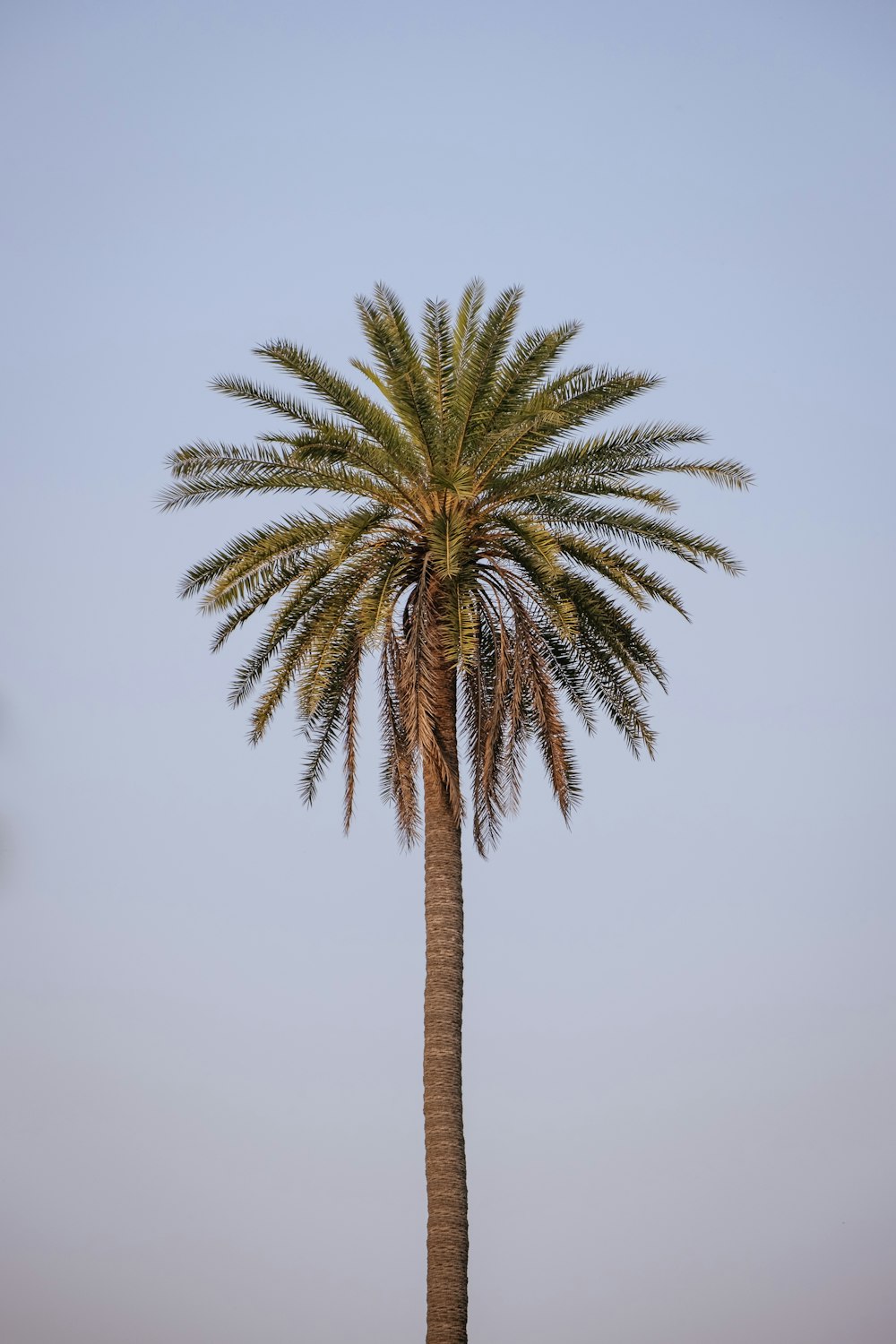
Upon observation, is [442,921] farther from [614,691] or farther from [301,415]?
[301,415]

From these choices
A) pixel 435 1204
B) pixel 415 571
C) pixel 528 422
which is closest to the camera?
pixel 435 1204

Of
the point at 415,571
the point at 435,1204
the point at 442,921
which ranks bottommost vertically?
the point at 435,1204

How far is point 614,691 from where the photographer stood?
2372 centimetres

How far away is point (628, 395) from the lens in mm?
22906

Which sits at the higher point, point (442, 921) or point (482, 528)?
point (482, 528)

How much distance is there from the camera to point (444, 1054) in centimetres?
2083

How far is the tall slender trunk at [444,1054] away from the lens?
19.6 meters

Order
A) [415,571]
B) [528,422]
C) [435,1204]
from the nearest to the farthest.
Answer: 1. [435,1204]
2. [528,422]
3. [415,571]

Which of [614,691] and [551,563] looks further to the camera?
[614,691]

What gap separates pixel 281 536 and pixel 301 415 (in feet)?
5.39

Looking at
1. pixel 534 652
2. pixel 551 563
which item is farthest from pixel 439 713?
pixel 551 563

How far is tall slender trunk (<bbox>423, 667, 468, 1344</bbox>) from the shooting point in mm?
19578

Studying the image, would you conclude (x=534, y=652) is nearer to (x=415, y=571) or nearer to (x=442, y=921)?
(x=415, y=571)

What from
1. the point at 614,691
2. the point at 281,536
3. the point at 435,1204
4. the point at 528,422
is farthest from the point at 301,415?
the point at 435,1204
